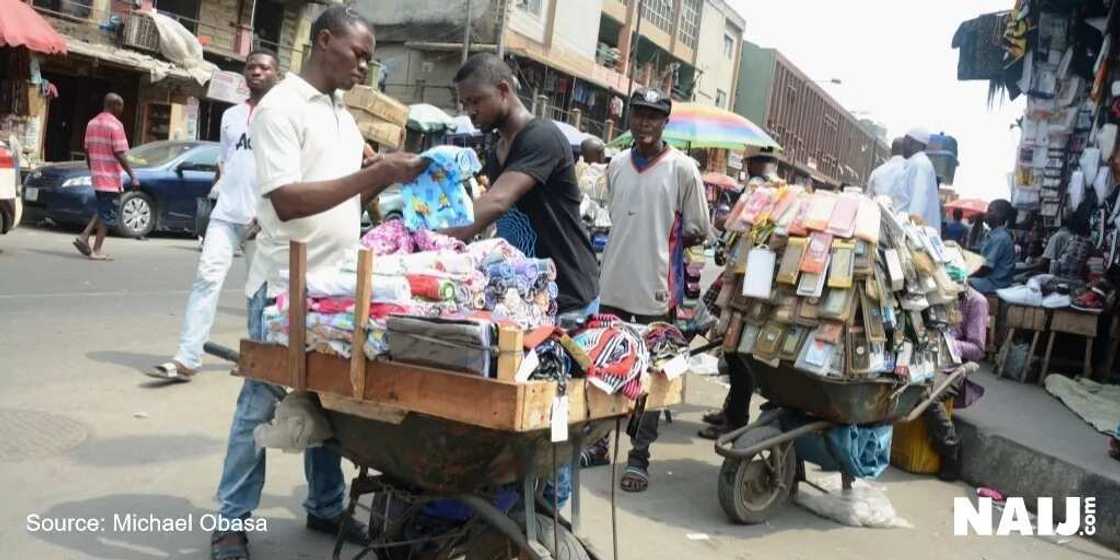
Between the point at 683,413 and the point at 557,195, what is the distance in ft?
12.0

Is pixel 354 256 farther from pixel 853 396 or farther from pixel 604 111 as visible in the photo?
pixel 604 111

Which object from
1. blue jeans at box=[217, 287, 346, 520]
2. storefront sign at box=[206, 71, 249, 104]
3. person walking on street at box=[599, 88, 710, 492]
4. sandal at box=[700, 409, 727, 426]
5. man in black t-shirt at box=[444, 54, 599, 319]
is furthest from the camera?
storefront sign at box=[206, 71, 249, 104]

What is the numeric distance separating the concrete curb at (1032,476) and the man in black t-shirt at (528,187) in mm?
3351

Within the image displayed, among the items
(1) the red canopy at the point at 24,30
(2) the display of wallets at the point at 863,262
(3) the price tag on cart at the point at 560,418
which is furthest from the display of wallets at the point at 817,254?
(1) the red canopy at the point at 24,30

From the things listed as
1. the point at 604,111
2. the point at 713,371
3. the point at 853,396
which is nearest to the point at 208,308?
the point at 853,396

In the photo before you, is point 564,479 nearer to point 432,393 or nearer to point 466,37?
point 432,393

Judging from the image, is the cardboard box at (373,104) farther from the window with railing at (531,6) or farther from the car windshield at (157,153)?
the window with railing at (531,6)

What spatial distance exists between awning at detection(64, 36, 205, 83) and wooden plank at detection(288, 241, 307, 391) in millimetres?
19221

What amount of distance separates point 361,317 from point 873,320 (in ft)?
9.31

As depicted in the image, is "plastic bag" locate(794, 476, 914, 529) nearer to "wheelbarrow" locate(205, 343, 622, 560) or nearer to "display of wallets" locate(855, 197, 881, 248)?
"display of wallets" locate(855, 197, 881, 248)

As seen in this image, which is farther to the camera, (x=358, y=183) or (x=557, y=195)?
(x=557, y=195)

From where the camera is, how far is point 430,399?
2291 millimetres

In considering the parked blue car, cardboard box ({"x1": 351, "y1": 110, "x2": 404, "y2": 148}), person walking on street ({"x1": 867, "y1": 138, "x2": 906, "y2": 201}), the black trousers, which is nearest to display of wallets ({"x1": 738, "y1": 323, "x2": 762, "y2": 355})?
the black trousers

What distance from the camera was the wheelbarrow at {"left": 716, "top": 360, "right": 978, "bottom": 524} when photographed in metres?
4.38
